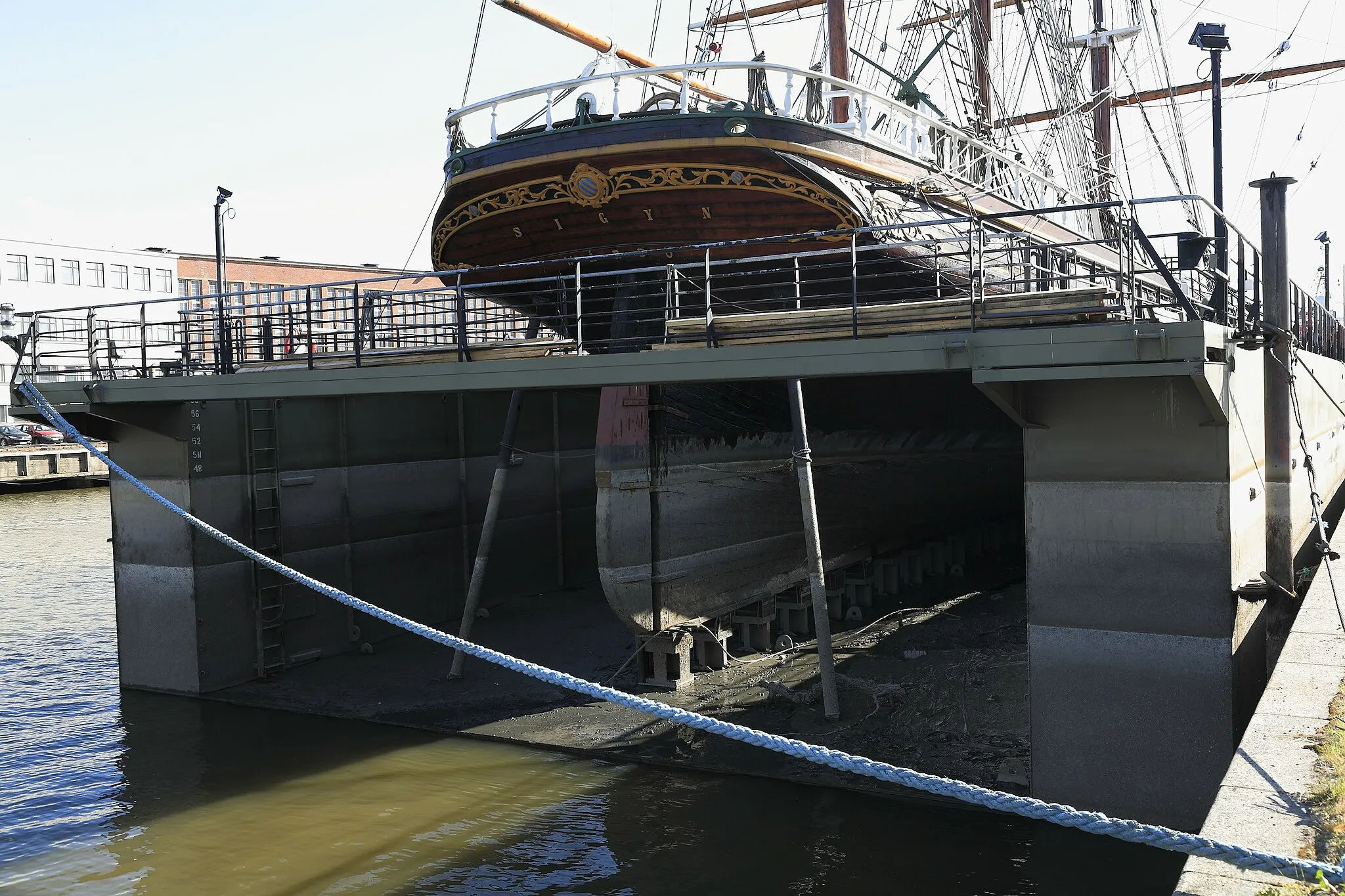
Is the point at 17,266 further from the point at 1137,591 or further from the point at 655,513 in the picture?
the point at 1137,591

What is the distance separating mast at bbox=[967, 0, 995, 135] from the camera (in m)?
21.1

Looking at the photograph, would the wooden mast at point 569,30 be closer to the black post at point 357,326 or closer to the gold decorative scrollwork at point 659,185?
the gold decorative scrollwork at point 659,185

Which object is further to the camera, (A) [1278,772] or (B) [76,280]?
(B) [76,280]

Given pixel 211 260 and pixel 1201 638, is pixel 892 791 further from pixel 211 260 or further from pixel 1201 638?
pixel 211 260

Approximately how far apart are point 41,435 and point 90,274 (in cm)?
1203

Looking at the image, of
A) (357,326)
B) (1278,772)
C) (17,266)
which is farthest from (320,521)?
(17,266)

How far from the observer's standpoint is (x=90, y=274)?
55.4 metres

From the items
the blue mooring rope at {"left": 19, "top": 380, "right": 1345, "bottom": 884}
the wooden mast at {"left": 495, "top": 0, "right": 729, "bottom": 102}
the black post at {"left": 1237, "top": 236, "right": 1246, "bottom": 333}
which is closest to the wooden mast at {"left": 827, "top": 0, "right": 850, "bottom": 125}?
the wooden mast at {"left": 495, "top": 0, "right": 729, "bottom": 102}

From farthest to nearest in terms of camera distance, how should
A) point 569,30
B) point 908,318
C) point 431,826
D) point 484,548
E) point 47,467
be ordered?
point 47,467
point 569,30
point 484,548
point 431,826
point 908,318

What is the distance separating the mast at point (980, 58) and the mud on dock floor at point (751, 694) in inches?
416

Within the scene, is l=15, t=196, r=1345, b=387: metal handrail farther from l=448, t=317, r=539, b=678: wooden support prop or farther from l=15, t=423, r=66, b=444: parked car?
l=15, t=423, r=66, b=444: parked car

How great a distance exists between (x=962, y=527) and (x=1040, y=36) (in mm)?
13484

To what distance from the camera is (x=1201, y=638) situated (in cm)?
752

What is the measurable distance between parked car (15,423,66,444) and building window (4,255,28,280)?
730 centimetres
